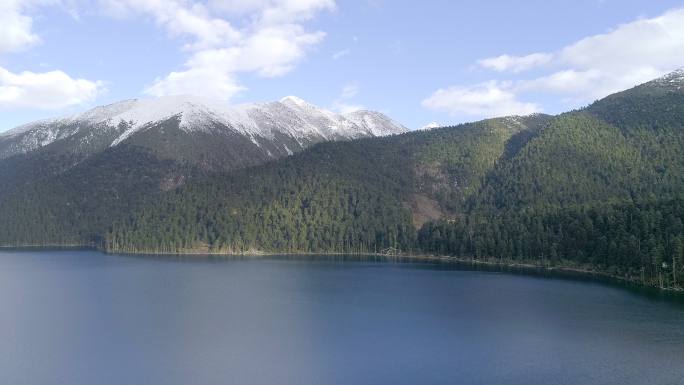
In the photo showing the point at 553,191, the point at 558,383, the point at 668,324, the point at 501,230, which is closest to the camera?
the point at 558,383

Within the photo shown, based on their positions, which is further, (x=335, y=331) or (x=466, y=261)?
(x=466, y=261)

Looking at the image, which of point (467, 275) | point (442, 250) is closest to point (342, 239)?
point (442, 250)

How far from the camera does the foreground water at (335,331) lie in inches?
2069

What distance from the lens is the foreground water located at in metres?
52.6

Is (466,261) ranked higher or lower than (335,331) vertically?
higher

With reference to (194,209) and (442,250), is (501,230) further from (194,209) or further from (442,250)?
(194,209)

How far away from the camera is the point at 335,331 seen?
6869 cm

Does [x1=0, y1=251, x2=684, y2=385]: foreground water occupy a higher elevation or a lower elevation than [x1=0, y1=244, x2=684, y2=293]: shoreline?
lower

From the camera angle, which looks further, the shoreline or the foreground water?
the shoreline

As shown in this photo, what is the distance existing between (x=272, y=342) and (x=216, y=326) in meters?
10.9

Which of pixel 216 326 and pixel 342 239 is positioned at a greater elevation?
pixel 342 239

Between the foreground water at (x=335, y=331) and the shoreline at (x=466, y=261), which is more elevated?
the shoreline at (x=466, y=261)

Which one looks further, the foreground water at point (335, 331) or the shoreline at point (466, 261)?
the shoreline at point (466, 261)

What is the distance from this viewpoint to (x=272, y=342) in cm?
6350
